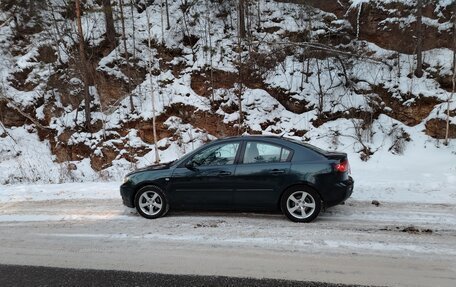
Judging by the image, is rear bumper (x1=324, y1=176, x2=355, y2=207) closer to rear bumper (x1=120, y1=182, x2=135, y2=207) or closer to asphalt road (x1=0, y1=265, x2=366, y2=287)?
asphalt road (x1=0, y1=265, x2=366, y2=287)

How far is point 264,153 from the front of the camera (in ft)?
23.6

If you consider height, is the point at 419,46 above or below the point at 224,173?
above

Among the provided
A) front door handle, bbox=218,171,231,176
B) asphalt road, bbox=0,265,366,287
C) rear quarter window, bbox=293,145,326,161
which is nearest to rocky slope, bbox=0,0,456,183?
rear quarter window, bbox=293,145,326,161

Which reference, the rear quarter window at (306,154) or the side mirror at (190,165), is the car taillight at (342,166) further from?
the side mirror at (190,165)

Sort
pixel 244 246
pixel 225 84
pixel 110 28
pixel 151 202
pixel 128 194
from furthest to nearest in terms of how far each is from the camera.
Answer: pixel 110 28 < pixel 225 84 < pixel 128 194 < pixel 151 202 < pixel 244 246

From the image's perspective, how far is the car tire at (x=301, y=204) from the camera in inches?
268

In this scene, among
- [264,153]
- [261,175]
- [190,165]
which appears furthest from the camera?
[190,165]

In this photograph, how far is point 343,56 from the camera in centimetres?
1792

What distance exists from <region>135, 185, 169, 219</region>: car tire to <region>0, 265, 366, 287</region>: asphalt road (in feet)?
7.58

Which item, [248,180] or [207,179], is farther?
[207,179]

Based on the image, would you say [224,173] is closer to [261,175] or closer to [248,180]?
[248,180]

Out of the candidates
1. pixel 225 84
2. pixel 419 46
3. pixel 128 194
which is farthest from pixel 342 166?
pixel 225 84

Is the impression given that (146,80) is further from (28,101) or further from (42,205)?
(42,205)

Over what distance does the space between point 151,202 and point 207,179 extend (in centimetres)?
120
